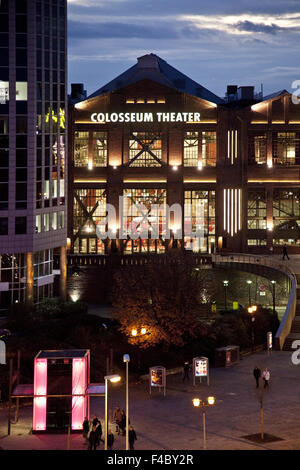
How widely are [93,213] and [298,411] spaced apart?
58.8 meters

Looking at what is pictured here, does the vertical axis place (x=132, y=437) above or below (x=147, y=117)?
below

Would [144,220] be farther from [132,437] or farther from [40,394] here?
[132,437]

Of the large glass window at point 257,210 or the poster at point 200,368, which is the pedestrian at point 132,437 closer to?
the poster at point 200,368

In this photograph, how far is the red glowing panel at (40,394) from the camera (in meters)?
35.7

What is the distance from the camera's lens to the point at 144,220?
314 ft

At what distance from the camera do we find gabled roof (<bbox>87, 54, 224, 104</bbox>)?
4171 inches

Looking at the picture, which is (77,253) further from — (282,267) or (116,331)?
(116,331)

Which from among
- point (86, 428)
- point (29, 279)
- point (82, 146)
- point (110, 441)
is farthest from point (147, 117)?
point (110, 441)

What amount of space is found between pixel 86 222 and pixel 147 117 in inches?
579

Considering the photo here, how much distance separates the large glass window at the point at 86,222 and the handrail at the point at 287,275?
15207 mm

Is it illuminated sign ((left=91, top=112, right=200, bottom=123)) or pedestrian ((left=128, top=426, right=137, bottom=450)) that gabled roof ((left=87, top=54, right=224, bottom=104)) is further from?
pedestrian ((left=128, top=426, right=137, bottom=450))

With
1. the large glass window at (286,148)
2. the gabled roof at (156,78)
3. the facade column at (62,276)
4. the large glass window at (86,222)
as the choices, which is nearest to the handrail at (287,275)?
the large glass window at (286,148)
